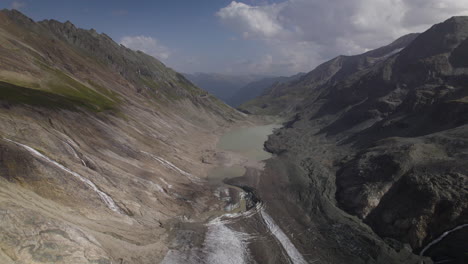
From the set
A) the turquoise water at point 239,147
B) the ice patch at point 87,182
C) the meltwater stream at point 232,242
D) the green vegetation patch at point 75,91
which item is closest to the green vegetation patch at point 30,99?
the green vegetation patch at point 75,91

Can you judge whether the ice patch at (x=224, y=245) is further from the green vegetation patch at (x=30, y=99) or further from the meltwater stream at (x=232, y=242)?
the green vegetation patch at (x=30, y=99)

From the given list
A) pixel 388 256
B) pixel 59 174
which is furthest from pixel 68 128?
pixel 388 256

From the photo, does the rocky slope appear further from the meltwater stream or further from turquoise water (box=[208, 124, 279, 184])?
turquoise water (box=[208, 124, 279, 184])

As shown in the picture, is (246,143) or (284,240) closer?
(284,240)

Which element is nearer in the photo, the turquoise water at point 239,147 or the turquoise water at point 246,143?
the turquoise water at point 239,147

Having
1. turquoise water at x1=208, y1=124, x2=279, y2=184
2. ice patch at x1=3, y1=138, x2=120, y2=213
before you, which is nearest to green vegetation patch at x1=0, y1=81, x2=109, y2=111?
ice patch at x1=3, y1=138, x2=120, y2=213

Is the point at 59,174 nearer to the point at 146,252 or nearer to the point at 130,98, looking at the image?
the point at 146,252

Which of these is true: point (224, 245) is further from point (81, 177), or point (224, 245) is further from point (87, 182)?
point (81, 177)

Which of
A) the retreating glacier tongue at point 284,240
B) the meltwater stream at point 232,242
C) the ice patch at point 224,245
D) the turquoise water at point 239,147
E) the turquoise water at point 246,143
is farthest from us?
the turquoise water at point 246,143

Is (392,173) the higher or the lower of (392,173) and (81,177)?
the higher

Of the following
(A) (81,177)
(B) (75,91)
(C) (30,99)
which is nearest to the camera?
(A) (81,177)

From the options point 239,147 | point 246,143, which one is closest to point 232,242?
point 239,147
